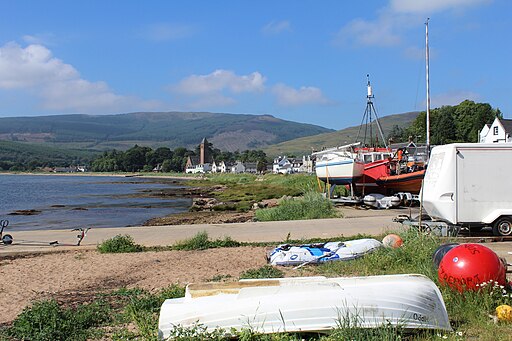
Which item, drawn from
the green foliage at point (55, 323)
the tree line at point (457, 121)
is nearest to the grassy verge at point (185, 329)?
the green foliage at point (55, 323)

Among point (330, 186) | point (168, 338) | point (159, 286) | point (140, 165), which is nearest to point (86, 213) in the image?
point (330, 186)

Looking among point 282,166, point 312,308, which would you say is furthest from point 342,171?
point 282,166

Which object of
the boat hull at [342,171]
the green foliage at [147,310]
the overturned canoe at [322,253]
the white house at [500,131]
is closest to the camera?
the green foliage at [147,310]

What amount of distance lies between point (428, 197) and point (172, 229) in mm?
8725

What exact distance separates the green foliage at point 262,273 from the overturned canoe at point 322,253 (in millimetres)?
668

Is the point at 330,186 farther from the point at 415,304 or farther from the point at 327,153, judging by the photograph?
the point at 415,304

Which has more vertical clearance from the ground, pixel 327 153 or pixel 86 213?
pixel 327 153

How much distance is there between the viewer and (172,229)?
60.2 feet

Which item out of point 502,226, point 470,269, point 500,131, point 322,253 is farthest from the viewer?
point 500,131

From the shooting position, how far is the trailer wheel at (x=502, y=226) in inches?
516

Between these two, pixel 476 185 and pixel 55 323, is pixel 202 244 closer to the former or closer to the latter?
pixel 476 185

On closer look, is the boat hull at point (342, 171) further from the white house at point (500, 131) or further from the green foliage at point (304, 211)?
the white house at point (500, 131)

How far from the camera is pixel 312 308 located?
19.2 feet

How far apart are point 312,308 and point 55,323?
333 centimetres
